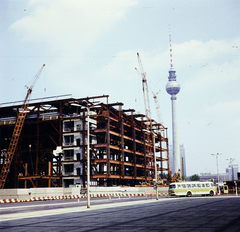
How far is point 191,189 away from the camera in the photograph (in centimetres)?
6191

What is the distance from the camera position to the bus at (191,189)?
201ft

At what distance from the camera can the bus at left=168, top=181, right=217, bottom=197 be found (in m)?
61.3

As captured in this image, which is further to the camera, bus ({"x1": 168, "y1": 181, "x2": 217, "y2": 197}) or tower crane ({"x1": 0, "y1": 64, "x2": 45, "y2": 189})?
tower crane ({"x1": 0, "y1": 64, "x2": 45, "y2": 189})

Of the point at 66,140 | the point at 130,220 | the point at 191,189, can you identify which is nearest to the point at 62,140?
the point at 66,140

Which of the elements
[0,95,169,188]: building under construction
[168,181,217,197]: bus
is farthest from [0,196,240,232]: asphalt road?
[0,95,169,188]: building under construction

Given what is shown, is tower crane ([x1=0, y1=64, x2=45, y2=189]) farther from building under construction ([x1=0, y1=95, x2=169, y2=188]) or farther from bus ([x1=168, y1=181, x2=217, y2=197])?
bus ([x1=168, y1=181, x2=217, y2=197])

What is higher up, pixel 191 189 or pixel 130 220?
pixel 130 220

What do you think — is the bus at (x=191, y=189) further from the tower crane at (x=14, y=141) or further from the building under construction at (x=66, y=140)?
the tower crane at (x=14, y=141)

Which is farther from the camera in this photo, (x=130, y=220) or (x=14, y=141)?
(x=14, y=141)

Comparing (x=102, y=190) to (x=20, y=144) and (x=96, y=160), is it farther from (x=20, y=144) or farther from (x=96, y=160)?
(x=20, y=144)

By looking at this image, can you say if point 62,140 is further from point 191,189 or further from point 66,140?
point 191,189

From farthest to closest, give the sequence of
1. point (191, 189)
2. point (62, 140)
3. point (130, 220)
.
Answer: point (62, 140)
point (191, 189)
point (130, 220)

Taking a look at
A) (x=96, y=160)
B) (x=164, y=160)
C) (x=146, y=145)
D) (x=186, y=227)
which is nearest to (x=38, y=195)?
(x=96, y=160)

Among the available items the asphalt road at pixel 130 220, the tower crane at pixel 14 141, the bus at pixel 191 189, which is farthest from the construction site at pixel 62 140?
the asphalt road at pixel 130 220
